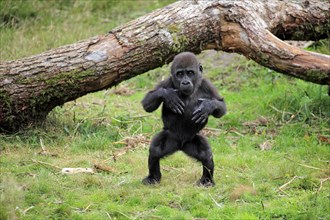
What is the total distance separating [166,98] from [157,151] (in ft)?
1.68

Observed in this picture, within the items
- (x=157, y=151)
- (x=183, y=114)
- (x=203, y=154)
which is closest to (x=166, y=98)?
(x=183, y=114)

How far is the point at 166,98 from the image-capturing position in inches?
236

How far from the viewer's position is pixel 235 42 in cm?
739

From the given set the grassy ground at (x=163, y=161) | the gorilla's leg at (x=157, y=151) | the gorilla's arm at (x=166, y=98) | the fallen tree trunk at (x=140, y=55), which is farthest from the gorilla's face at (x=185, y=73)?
the fallen tree trunk at (x=140, y=55)

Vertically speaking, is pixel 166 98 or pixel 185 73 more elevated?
pixel 185 73

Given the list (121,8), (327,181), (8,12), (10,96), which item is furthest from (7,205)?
(121,8)

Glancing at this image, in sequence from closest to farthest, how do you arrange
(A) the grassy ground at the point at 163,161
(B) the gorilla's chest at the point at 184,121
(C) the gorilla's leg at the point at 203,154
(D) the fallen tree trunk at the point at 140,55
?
1. (A) the grassy ground at the point at 163,161
2. (C) the gorilla's leg at the point at 203,154
3. (B) the gorilla's chest at the point at 184,121
4. (D) the fallen tree trunk at the point at 140,55

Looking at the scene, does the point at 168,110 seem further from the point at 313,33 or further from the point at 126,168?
the point at 313,33

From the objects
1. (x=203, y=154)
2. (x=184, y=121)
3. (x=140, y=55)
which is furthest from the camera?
(x=140, y=55)

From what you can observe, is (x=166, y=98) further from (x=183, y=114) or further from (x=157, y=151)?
(x=157, y=151)

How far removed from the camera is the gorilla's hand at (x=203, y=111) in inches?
236

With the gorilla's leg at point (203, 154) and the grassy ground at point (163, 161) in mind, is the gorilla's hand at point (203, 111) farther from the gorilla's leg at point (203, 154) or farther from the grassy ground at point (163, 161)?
the grassy ground at point (163, 161)

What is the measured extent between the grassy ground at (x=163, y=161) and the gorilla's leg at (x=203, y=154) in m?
0.12

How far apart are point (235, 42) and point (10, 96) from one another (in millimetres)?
2648
